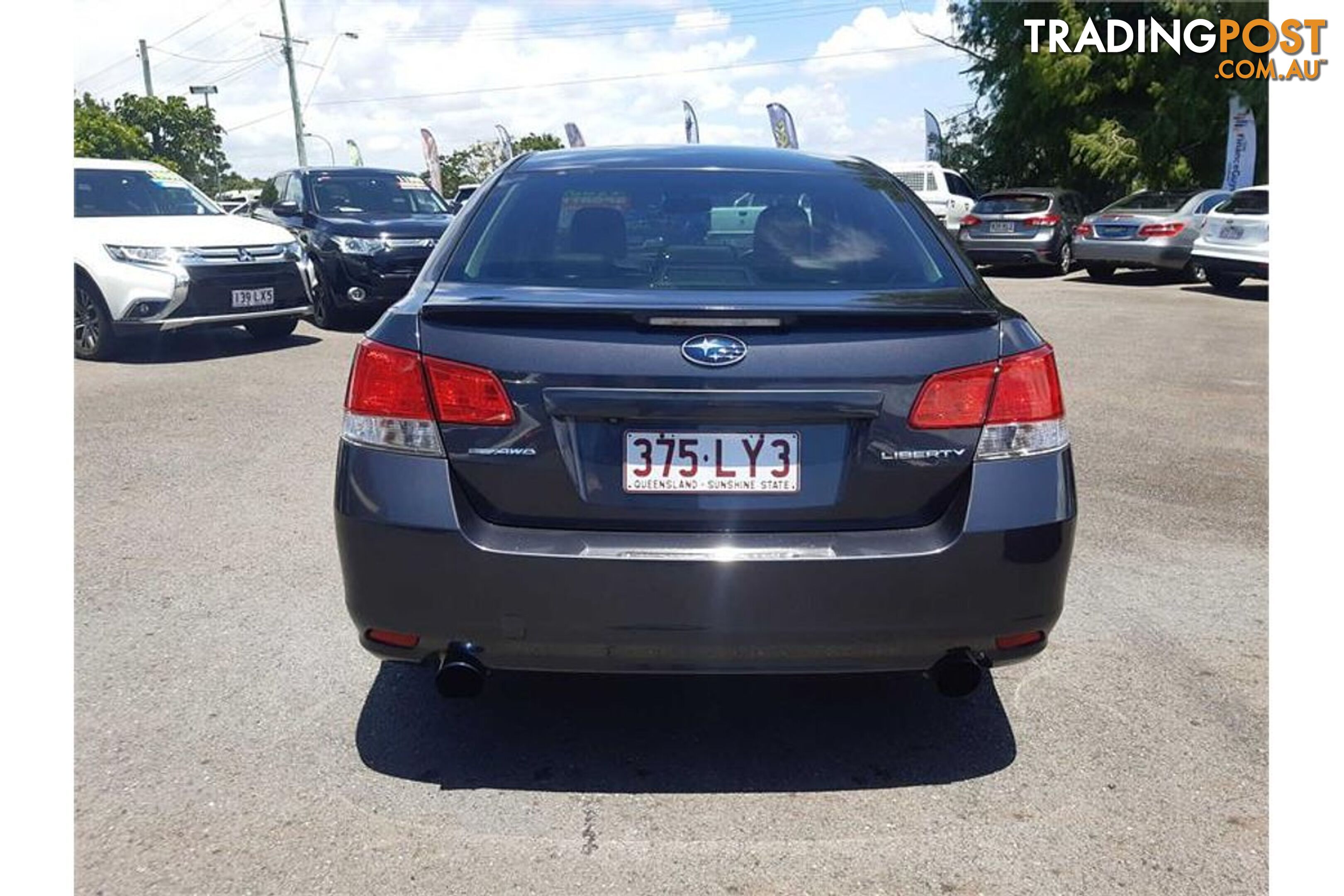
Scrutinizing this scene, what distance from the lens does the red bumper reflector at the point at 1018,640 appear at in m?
2.81

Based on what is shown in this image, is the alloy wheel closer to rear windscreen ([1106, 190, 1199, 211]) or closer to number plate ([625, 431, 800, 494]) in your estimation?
number plate ([625, 431, 800, 494])

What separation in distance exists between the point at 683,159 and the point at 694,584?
1699 mm

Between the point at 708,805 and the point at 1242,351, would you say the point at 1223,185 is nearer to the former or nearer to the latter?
the point at 1242,351

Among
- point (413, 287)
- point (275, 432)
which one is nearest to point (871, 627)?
point (413, 287)

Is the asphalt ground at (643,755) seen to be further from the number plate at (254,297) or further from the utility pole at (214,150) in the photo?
the utility pole at (214,150)

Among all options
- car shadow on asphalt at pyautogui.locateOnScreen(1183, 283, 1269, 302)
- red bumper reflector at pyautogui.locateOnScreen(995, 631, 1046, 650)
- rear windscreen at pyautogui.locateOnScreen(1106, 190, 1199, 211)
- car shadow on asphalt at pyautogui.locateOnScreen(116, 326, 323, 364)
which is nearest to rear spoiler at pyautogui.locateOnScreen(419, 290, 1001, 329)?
red bumper reflector at pyautogui.locateOnScreen(995, 631, 1046, 650)

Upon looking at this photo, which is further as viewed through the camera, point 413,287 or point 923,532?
point 413,287

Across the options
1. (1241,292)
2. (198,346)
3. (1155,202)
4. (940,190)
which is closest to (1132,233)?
(1155,202)

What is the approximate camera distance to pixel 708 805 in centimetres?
288

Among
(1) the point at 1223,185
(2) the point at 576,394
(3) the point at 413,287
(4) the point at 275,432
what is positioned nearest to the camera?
(2) the point at 576,394

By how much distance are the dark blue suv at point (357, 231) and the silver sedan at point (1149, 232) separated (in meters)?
10.8

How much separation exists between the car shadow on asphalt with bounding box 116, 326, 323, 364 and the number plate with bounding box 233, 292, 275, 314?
0.53 m

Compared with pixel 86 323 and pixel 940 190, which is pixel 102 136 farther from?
pixel 86 323

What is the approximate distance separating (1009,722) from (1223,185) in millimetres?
24279
